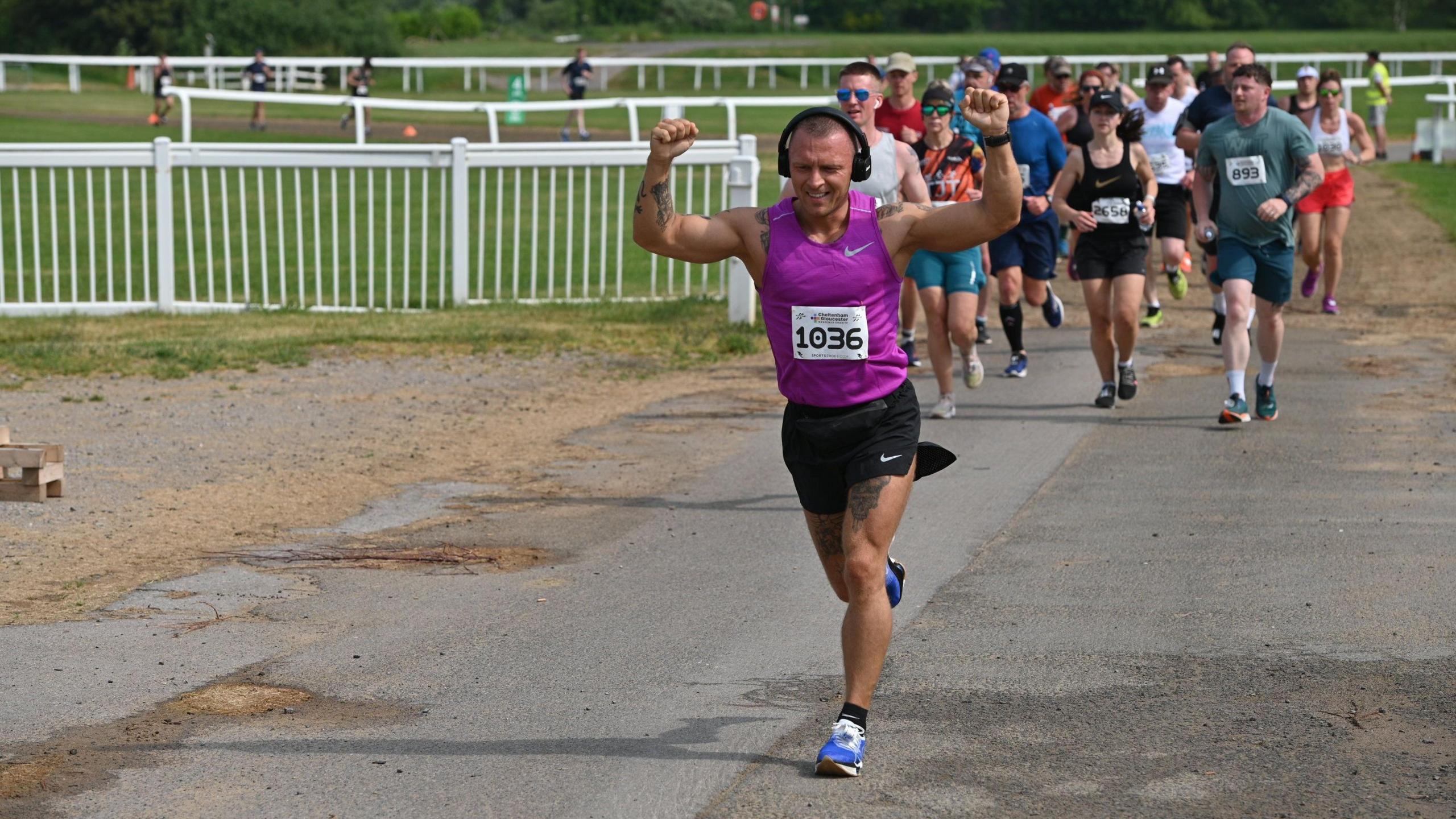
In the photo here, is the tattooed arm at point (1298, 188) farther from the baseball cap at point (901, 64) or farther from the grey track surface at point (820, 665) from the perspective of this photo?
the baseball cap at point (901, 64)

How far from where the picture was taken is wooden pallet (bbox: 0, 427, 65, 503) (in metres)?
8.43

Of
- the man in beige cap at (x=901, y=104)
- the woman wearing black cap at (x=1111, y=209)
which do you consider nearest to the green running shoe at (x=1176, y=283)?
the man in beige cap at (x=901, y=104)

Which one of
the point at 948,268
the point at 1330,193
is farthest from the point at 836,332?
the point at 1330,193

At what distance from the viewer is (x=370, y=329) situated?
48.8 feet

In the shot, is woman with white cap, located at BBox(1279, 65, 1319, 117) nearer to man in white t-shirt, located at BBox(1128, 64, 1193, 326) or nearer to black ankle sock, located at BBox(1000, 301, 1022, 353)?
man in white t-shirt, located at BBox(1128, 64, 1193, 326)

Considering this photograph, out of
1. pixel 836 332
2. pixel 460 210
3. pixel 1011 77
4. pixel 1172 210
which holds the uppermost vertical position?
pixel 1011 77

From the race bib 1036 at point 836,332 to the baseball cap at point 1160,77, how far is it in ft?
33.2

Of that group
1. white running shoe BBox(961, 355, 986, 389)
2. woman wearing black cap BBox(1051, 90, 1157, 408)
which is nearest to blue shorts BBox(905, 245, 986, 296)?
white running shoe BBox(961, 355, 986, 389)

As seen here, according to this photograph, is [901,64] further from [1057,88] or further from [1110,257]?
[1057,88]

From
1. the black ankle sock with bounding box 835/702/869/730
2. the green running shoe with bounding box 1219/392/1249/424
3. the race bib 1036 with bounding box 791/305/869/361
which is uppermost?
the race bib 1036 with bounding box 791/305/869/361

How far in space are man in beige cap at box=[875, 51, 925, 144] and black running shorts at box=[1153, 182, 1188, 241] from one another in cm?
241

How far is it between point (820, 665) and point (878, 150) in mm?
5018

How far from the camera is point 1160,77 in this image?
14.7 metres

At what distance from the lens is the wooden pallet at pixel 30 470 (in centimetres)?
843
